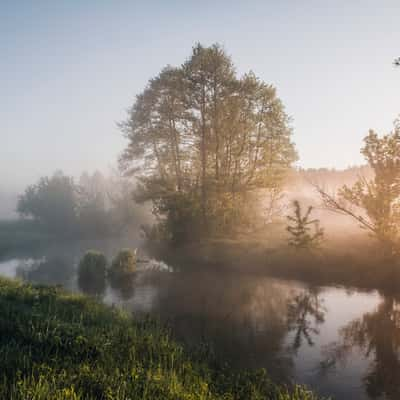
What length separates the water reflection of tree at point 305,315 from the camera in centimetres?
1134

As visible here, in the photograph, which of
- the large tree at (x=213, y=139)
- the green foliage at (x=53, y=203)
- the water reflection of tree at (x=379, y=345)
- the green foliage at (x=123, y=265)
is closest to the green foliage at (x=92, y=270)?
the green foliage at (x=123, y=265)

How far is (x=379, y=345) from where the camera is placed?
10.4 m

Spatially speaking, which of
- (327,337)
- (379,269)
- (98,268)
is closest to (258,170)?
(379,269)

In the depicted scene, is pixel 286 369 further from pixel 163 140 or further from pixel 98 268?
pixel 163 140

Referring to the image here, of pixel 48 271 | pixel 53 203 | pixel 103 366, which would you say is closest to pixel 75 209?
pixel 53 203

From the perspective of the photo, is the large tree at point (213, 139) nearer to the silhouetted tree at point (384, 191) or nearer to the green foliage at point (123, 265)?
the green foliage at point (123, 265)

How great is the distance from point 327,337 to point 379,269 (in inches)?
357

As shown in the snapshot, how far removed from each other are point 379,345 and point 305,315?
3503 mm

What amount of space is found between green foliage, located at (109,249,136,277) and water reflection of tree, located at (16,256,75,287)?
111 inches

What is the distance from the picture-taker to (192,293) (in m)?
17.1

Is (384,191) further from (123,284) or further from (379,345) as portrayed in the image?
(123,284)

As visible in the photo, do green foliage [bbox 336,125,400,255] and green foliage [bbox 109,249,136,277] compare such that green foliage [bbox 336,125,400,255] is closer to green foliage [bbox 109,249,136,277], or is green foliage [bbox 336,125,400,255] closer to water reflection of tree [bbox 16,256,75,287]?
green foliage [bbox 109,249,136,277]

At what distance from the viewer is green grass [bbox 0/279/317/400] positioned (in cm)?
566

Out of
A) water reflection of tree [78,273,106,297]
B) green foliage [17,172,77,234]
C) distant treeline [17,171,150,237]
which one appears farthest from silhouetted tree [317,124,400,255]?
green foliage [17,172,77,234]
